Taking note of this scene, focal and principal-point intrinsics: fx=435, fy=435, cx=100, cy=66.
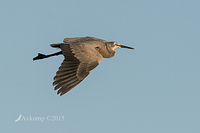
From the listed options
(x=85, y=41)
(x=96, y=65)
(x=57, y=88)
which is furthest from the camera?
(x=85, y=41)

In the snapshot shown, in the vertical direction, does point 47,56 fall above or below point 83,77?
above

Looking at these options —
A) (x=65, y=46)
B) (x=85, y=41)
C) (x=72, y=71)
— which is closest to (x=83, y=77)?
(x=72, y=71)

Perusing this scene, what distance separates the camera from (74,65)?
443 inches

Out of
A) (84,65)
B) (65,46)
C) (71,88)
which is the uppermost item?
(65,46)

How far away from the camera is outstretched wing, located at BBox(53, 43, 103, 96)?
1075 cm

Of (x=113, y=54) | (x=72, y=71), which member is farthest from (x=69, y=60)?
(x=113, y=54)

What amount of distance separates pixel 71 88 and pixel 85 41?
2.69 meters

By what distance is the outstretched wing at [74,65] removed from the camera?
10.8 meters

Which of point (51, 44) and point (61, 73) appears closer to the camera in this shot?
point (61, 73)

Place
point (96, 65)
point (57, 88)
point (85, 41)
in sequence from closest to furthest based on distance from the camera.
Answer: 1. point (57, 88)
2. point (96, 65)
3. point (85, 41)

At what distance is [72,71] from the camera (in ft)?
36.3

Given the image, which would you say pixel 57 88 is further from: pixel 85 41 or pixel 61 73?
pixel 85 41

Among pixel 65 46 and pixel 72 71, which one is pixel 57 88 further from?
pixel 65 46

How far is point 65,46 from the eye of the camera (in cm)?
1212
